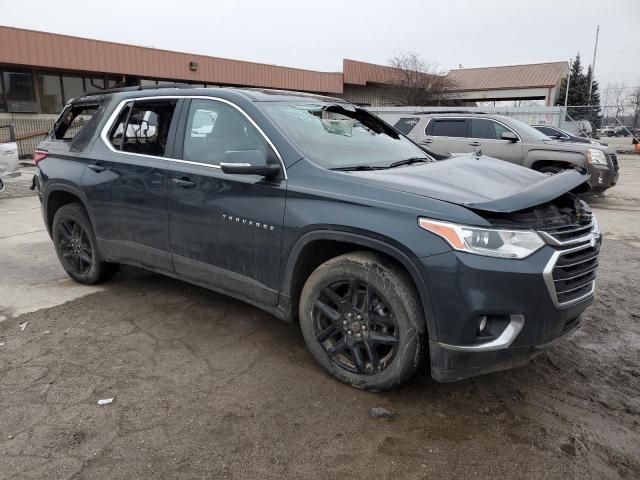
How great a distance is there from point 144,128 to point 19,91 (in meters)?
19.2

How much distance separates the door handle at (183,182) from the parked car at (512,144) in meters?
6.96

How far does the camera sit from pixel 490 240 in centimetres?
263

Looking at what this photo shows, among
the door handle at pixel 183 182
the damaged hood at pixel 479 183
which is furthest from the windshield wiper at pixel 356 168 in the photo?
the door handle at pixel 183 182

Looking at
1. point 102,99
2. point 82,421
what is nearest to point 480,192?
point 82,421

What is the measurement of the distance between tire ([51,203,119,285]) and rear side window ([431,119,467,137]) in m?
8.20

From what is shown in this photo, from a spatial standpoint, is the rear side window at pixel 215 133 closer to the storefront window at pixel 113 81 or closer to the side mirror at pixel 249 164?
the side mirror at pixel 249 164

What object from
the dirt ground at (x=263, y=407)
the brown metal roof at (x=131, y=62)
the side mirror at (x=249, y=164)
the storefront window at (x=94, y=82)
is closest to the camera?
the dirt ground at (x=263, y=407)

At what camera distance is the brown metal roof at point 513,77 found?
41438 millimetres

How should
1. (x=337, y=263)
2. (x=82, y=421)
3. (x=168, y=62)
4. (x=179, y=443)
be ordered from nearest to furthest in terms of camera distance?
(x=179, y=443) → (x=82, y=421) → (x=337, y=263) → (x=168, y=62)

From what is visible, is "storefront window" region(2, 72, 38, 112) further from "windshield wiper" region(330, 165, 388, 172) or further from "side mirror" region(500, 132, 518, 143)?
"windshield wiper" region(330, 165, 388, 172)

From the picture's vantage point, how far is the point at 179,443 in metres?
2.66

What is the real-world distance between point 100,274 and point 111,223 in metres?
0.75

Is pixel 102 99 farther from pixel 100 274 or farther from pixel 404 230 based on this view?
pixel 404 230

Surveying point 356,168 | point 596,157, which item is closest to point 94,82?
point 596,157
